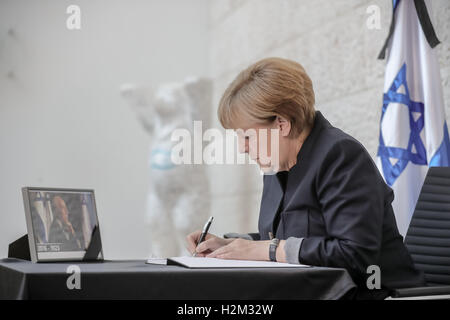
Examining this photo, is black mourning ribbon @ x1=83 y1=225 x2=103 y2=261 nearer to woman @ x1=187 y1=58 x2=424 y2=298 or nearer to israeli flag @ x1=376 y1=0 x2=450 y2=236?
woman @ x1=187 y1=58 x2=424 y2=298

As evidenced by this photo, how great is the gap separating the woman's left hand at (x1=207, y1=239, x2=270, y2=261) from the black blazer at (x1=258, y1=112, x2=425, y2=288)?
80mm

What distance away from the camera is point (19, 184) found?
6453 mm

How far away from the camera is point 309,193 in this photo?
50.6 inches

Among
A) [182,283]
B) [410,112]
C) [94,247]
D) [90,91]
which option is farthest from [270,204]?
[90,91]

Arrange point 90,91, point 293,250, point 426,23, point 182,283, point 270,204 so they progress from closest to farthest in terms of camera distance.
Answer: point 182,283
point 293,250
point 270,204
point 426,23
point 90,91

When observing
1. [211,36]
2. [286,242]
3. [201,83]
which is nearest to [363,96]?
[286,242]

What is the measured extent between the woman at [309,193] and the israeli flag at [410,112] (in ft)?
2.60

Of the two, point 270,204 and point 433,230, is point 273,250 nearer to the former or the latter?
point 270,204

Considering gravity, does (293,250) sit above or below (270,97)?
below

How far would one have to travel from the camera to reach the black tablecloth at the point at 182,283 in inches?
35.6

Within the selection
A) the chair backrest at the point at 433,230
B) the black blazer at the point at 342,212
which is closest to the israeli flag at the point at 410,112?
the chair backrest at the point at 433,230

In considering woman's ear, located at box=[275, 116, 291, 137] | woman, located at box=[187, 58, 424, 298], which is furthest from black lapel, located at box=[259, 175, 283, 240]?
woman's ear, located at box=[275, 116, 291, 137]

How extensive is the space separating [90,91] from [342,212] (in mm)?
6153
